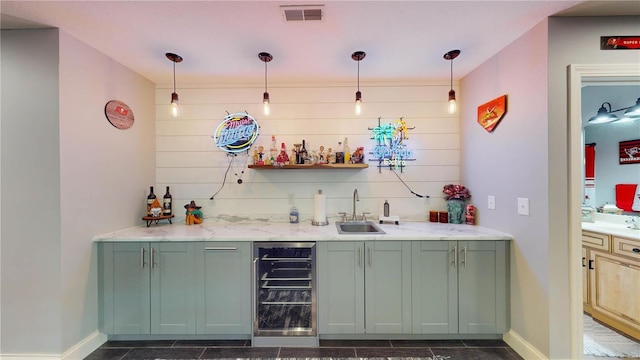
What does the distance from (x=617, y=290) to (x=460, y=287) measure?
154 centimetres

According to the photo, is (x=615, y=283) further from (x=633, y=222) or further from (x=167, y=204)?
(x=167, y=204)

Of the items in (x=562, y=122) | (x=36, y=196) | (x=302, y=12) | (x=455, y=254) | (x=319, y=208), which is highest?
(x=302, y=12)

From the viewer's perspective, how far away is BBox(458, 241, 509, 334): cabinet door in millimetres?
2178

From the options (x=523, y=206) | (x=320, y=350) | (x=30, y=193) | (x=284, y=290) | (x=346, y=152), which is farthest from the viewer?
(x=346, y=152)

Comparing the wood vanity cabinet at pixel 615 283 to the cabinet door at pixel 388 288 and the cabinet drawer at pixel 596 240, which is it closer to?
the cabinet drawer at pixel 596 240

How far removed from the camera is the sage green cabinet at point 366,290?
2199mm

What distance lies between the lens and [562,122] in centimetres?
178

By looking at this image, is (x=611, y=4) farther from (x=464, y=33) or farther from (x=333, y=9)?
(x=333, y=9)

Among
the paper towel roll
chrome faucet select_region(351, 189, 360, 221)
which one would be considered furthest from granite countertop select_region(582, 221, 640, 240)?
the paper towel roll

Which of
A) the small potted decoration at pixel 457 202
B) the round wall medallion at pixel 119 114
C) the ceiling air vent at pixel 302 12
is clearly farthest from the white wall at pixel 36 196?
the small potted decoration at pixel 457 202

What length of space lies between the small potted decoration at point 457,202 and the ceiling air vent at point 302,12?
2259 millimetres

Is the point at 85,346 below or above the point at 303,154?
below

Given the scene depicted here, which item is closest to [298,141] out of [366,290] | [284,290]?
[284,290]

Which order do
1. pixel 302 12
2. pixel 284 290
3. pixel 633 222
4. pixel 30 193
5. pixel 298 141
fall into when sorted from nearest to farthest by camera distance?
pixel 302 12, pixel 30 193, pixel 284 290, pixel 633 222, pixel 298 141
